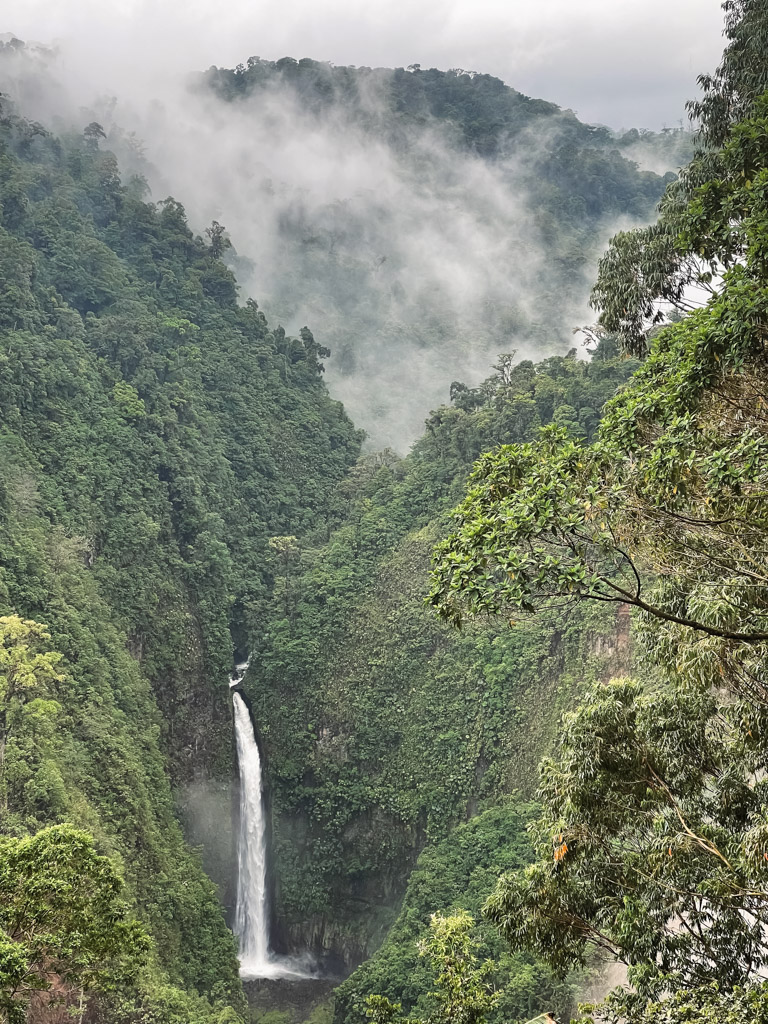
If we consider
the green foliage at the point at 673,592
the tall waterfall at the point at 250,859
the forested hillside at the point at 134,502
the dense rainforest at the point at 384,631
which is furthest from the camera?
the tall waterfall at the point at 250,859

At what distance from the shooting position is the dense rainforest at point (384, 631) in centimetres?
607

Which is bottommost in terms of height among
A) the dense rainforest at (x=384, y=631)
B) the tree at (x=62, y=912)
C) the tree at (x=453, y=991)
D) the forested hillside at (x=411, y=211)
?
the tree at (x=453, y=991)

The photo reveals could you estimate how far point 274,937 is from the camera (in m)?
21.5

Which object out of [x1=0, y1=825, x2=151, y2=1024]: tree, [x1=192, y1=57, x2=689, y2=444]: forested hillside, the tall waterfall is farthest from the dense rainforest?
[x1=192, y1=57, x2=689, y2=444]: forested hillside

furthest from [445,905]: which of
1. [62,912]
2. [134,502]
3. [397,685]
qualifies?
[134,502]

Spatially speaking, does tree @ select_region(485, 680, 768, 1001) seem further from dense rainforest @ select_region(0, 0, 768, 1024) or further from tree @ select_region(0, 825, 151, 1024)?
tree @ select_region(0, 825, 151, 1024)

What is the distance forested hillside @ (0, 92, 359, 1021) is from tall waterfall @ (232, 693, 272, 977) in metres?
0.68

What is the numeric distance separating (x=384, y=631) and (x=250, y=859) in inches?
279

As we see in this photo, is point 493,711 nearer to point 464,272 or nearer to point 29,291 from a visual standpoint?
point 29,291

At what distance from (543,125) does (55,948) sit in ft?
194

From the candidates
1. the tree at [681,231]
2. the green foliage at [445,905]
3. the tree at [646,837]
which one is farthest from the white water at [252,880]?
the tree at [681,231]

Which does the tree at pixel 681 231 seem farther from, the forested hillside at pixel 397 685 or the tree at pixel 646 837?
the forested hillside at pixel 397 685

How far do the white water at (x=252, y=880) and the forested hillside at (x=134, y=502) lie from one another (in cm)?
72

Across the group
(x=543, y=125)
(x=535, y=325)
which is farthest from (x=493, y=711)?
(x=543, y=125)
